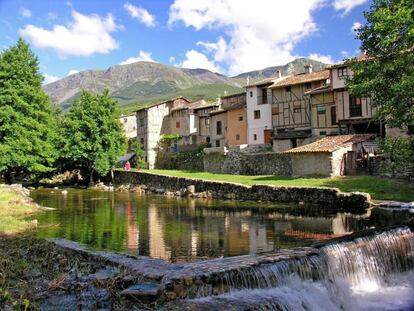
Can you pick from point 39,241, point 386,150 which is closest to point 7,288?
point 39,241

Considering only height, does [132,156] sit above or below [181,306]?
above

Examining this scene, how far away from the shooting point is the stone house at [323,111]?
1945 inches

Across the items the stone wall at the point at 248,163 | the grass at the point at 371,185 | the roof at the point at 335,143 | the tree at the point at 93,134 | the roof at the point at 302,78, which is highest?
the roof at the point at 302,78

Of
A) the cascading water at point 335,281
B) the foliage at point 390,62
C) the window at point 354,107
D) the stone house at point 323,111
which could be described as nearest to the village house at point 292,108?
the stone house at point 323,111

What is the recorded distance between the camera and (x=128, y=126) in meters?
95.1

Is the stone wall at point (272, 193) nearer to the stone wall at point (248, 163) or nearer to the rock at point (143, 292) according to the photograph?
the stone wall at point (248, 163)

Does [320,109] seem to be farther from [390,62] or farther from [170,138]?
[170,138]

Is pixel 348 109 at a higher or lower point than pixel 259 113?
lower

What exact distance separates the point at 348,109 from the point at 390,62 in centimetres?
2252

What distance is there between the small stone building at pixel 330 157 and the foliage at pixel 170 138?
3780 cm

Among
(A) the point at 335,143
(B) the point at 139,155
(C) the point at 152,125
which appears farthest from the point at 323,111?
(C) the point at 152,125

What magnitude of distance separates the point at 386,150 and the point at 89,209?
21119 mm

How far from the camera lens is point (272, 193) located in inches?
1330

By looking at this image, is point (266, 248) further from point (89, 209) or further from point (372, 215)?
point (89, 209)
